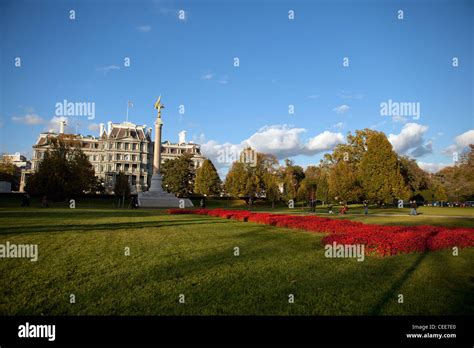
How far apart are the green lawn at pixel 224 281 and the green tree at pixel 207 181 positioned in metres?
53.2

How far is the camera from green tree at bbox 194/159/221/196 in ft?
209

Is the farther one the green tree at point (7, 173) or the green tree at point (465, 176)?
the green tree at point (7, 173)

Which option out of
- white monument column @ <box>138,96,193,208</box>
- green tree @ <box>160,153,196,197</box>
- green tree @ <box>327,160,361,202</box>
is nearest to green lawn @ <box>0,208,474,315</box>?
white monument column @ <box>138,96,193,208</box>

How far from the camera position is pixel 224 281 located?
638 cm

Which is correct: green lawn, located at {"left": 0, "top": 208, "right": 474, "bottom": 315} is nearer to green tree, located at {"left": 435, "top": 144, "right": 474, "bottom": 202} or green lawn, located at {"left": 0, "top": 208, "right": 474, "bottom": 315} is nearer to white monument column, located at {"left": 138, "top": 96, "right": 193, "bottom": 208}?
white monument column, located at {"left": 138, "top": 96, "right": 193, "bottom": 208}

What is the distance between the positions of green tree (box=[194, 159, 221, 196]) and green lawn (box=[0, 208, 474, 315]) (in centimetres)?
5320

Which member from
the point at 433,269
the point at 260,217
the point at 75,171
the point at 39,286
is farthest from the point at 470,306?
the point at 75,171

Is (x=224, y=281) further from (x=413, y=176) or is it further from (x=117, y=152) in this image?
(x=117, y=152)

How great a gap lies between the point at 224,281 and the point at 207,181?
189 ft

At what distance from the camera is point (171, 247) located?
10047 mm

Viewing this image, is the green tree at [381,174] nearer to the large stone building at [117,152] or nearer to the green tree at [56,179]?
the green tree at [56,179]

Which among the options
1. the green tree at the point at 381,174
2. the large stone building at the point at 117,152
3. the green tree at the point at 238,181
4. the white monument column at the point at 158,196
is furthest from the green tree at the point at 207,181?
the large stone building at the point at 117,152

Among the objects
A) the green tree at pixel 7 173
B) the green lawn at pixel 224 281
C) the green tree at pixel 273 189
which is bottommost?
the green lawn at pixel 224 281

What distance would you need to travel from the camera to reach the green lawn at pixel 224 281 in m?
5.03
